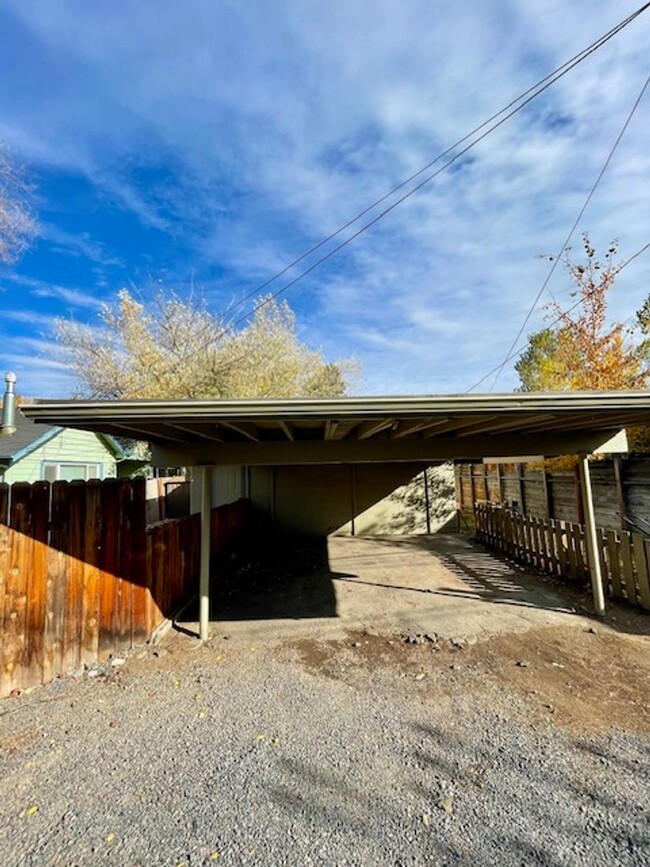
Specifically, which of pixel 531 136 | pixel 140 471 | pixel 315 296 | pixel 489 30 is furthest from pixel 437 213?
pixel 140 471

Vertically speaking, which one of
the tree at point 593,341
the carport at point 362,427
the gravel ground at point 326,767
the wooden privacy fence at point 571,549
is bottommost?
the gravel ground at point 326,767

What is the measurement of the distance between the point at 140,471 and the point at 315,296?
10.7 meters

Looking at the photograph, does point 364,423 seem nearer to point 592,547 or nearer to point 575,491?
point 592,547

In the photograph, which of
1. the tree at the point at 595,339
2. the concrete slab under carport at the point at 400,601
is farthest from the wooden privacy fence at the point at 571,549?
the tree at the point at 595,339

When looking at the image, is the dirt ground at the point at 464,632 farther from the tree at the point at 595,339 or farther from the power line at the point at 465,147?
the power line at the point at 465,147

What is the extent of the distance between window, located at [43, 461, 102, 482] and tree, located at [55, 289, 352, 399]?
13.2ft

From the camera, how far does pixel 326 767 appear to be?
2477 millimetres

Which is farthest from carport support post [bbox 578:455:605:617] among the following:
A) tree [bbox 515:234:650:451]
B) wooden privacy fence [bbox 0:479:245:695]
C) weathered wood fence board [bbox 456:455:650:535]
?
tree [bbox 515:234:650:451]

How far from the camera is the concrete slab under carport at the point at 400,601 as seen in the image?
475cm

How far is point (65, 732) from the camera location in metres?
2.87

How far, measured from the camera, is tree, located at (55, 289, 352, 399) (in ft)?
50.8

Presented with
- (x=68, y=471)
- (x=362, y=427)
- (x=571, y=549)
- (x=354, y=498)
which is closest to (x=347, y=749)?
(x=362, y=427)

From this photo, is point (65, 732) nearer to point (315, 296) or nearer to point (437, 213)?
point (437, 213)

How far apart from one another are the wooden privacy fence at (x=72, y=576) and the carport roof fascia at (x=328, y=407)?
2.74 feet
